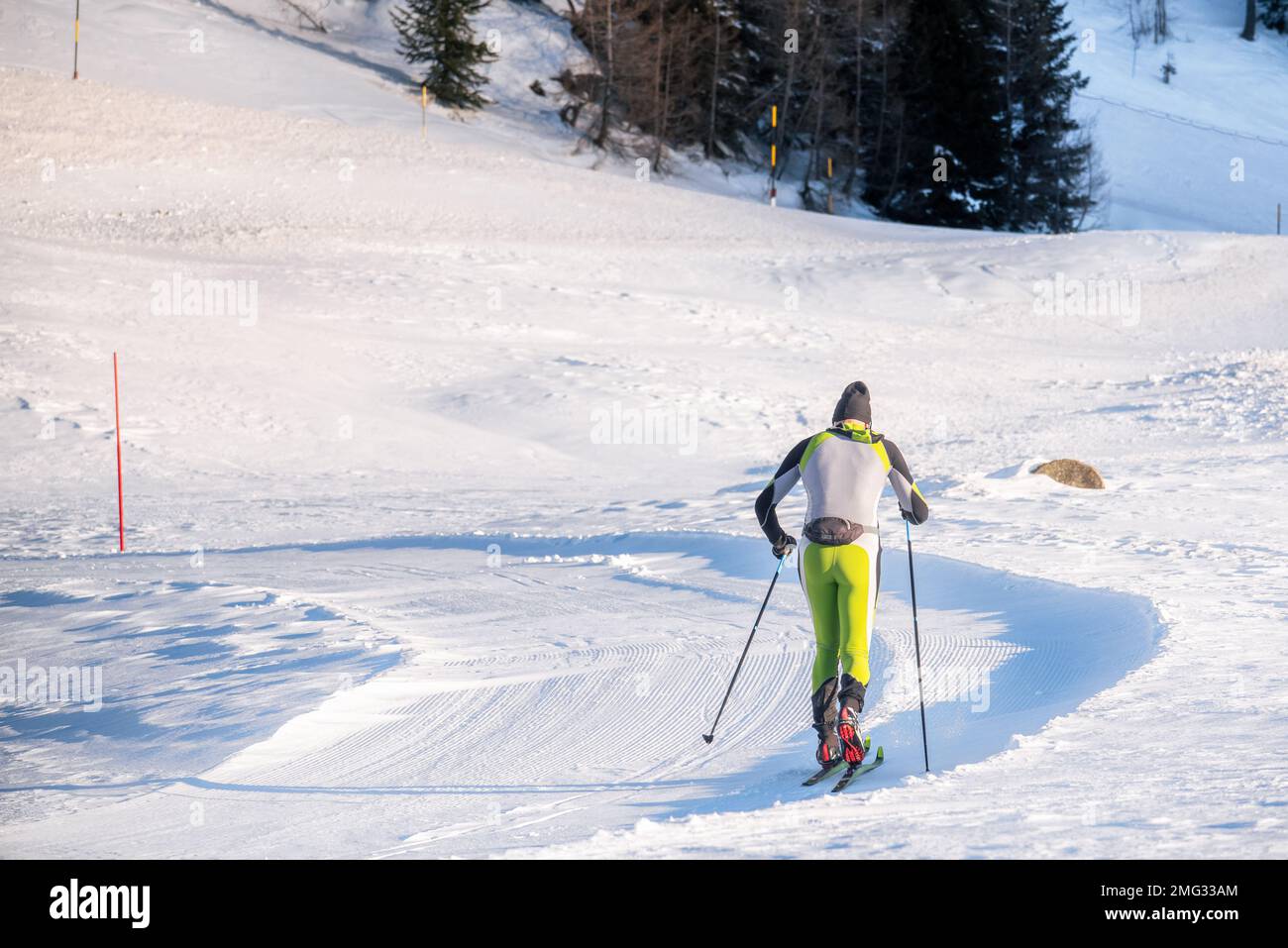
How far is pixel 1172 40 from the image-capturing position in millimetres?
65438

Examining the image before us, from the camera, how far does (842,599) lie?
20.0 feet

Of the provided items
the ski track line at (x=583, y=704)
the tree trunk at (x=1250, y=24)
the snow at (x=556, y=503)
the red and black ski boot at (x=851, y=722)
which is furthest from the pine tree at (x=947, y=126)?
the red and black ski boot at (x=851, y=722)

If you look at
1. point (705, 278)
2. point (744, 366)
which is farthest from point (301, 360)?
point (705, 278)

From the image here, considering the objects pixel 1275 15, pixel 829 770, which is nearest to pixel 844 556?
pixel 829 770

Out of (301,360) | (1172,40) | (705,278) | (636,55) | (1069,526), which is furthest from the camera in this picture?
(1172,40)

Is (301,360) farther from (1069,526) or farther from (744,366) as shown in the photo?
(1069,526)

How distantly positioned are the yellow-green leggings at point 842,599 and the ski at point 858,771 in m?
0.39

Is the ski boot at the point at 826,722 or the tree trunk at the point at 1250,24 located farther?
the tree trunk at the point at 1250,24

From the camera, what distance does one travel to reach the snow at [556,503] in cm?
585

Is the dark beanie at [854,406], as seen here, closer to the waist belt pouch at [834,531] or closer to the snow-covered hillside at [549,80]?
the waist belt pouch at [834,531]

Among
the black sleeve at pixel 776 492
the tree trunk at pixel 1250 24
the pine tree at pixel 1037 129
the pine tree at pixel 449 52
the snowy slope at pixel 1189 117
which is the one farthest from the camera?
the tree trunk at pixel 1250 24

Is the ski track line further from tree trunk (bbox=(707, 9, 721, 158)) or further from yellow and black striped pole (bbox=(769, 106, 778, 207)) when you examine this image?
tree trunk (bbox=(707, 9, 721, 158))

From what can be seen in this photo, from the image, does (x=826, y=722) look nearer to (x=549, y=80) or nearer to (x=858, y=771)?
(x=858, y=771)
